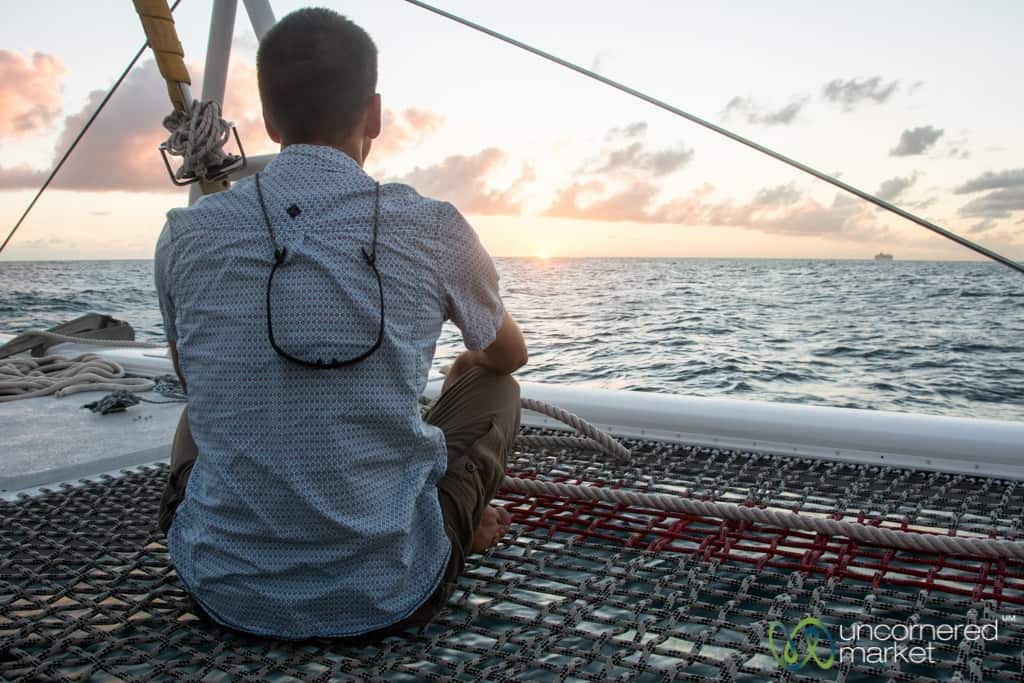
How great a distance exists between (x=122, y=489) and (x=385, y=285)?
1.43m

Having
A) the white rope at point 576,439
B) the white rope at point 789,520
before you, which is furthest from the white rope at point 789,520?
the white rope at point 576,439

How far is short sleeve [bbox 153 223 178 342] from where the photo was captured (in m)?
1.31

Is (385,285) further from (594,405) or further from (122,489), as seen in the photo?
(594,405)

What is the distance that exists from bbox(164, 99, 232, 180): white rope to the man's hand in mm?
996

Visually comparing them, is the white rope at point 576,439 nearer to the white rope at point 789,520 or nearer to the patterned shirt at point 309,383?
the white rope at point 789,520

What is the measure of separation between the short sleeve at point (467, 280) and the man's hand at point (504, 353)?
10 centimetres

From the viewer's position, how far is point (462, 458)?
160cm

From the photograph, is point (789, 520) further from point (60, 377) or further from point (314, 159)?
point (60, 377)

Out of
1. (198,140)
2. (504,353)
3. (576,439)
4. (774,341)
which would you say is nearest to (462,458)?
(504,353)

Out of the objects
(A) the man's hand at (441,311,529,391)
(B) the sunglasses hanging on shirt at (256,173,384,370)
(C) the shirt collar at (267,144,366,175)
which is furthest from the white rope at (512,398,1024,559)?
(C) the shirt collar at (267,144,366,175)

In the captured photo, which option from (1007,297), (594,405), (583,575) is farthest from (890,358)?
(1007,297)

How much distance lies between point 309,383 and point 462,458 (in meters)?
0.44

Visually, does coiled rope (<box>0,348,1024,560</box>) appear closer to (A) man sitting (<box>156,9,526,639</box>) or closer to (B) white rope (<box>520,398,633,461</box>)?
(B) white rope (<box>520,398,633,461</box>)

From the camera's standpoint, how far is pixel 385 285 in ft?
4.18
